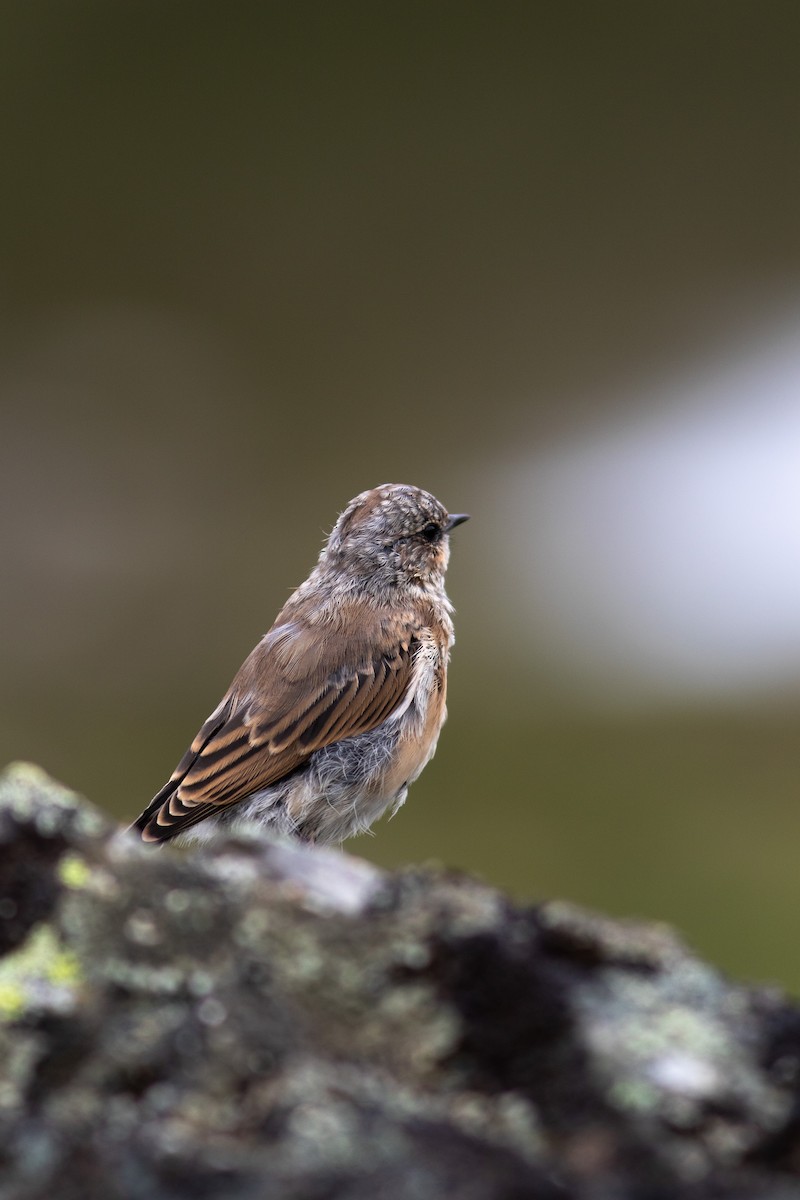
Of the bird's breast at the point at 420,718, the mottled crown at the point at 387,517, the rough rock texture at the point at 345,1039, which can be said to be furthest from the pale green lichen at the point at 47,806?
the mottled crown at the point at 387,517

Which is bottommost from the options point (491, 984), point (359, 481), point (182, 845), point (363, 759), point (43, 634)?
point (491, 984)

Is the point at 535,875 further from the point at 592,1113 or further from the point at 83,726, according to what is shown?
the point at 592,1113

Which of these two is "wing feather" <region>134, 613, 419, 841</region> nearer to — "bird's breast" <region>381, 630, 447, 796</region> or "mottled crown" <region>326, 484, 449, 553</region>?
"bird's breast" <region>381, 630, 447, 796</region>

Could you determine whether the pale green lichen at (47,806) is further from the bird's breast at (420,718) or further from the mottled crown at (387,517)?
the mottled crown at (387,517)

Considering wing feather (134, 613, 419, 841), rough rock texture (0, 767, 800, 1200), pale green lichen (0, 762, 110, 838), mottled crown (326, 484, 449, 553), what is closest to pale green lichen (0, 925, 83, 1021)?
rough rock texture (0, 767, 800, 1200)

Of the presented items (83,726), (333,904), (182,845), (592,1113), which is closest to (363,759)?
(182,845)

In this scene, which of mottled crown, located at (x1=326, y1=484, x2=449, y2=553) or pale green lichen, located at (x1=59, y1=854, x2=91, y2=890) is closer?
pale green lichen, located at (x1=59, y1=854, x2=91, y2=890)

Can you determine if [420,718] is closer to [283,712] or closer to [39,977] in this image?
[283,712]
